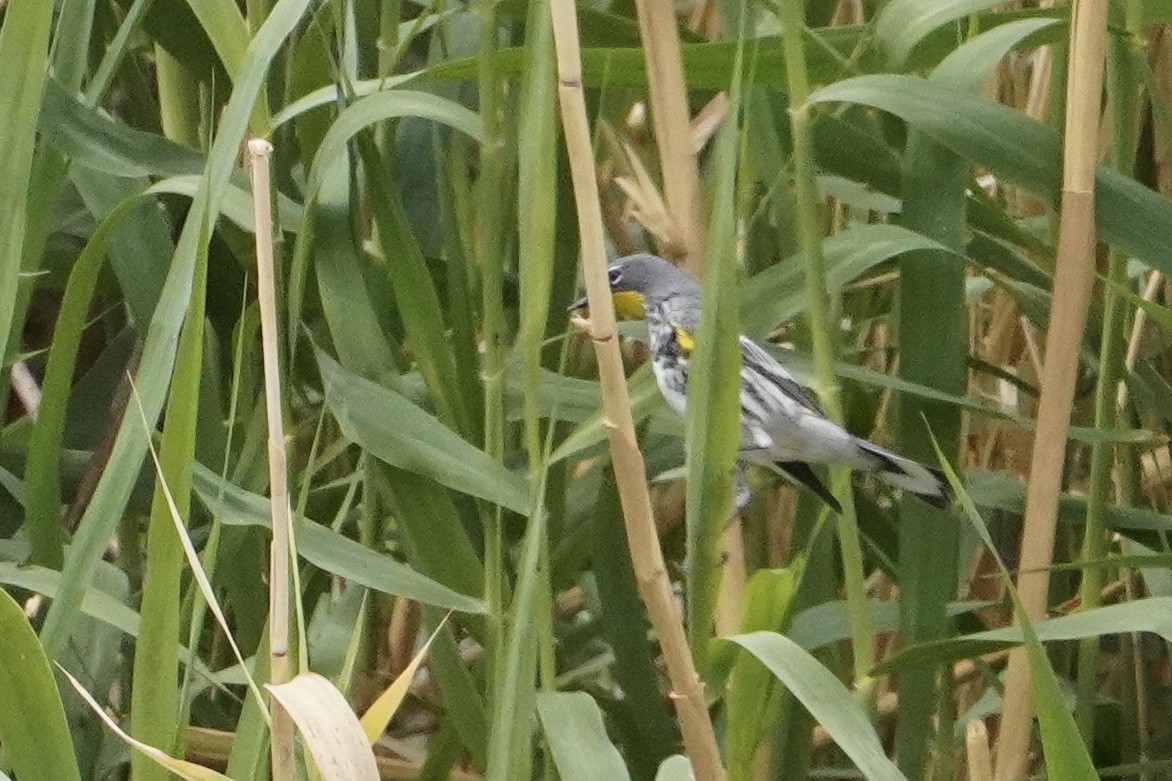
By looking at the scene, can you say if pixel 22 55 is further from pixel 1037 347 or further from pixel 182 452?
pixel 1037 347

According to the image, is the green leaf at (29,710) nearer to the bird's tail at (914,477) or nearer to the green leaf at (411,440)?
the green leaf at (411,440)

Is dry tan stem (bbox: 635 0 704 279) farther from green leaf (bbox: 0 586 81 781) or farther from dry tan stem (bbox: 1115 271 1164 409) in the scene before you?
green leaf (bbox: 0 586 81 781)

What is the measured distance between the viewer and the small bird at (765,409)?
2.86 feet

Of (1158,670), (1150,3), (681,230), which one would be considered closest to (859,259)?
(681,230)

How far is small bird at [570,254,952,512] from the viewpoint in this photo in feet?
2.86

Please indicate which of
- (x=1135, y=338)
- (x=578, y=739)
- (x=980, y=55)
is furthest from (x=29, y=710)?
(x=1135, y=338)

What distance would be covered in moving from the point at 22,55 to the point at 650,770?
61 cm

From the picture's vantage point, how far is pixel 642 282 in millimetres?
1112

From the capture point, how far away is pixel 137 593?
1095 millimetres

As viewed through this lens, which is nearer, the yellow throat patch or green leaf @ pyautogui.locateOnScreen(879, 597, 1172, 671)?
green leaf @ pyautogui.locateOnScreen(879, 597, 1172, 671)

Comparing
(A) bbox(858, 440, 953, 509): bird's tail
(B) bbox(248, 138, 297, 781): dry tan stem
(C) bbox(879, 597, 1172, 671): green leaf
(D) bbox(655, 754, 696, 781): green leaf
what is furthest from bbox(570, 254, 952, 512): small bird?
(B) bbox(248, 138, 297, 781): dry tan stem

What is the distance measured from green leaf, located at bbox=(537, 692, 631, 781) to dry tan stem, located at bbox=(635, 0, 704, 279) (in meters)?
0.27

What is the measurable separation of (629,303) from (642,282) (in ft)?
0.22

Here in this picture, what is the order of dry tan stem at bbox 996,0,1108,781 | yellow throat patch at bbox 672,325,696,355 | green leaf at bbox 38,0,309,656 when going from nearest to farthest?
green leaf at bbox 38,0,309,656
dry tan stem at bbox 996,0,1108,781
yellow throat patch at bbox 672,325,696,355
